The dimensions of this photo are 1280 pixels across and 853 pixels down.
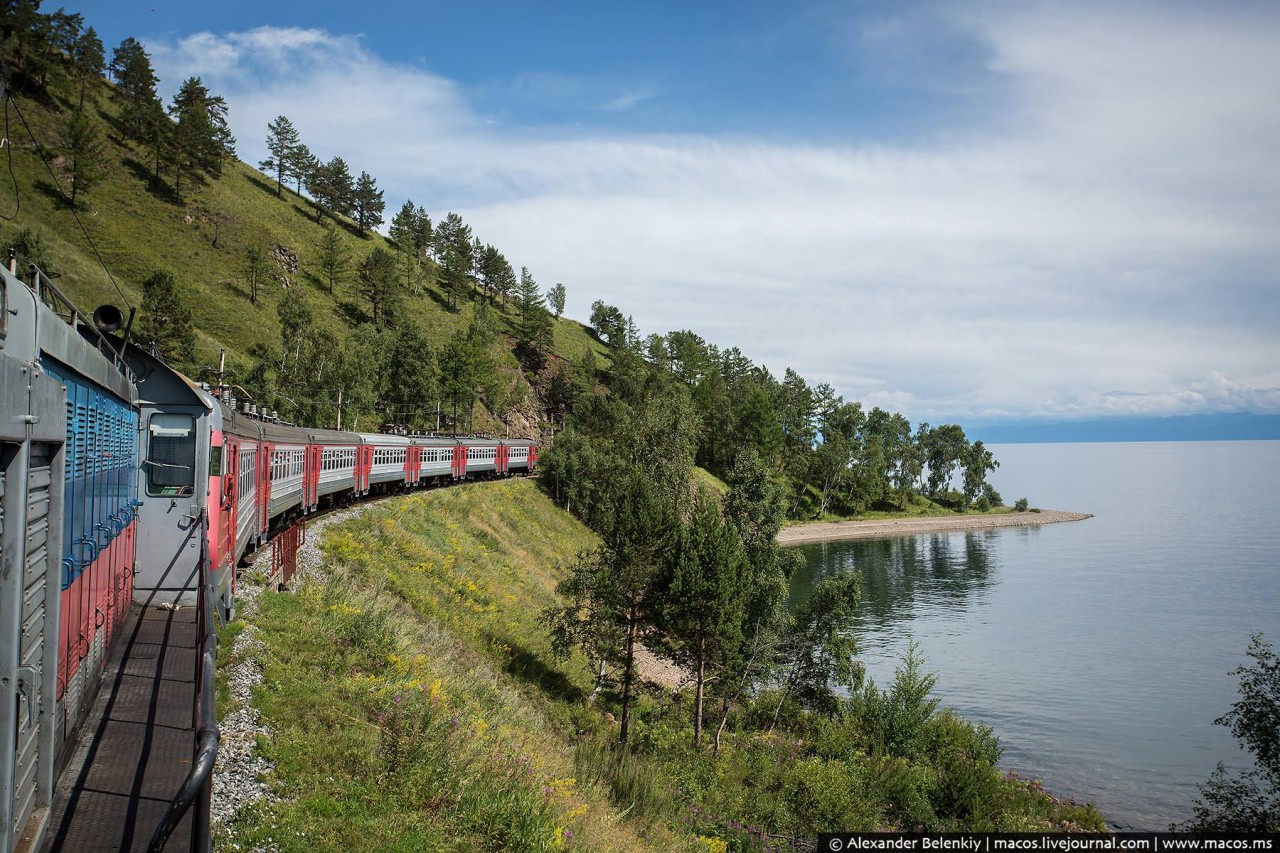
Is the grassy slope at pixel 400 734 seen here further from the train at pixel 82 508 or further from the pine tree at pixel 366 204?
the pine tree at pixel 366 204

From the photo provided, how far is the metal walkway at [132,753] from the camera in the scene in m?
5.36

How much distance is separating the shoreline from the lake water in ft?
20.1

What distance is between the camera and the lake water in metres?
27.4

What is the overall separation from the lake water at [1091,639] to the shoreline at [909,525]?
20.1 ft

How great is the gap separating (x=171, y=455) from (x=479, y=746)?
19.5ft

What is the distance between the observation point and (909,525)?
10100 centimetres

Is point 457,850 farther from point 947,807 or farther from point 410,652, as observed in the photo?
point 947,807

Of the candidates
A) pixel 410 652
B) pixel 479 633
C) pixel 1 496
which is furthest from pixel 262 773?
pixel 479 633

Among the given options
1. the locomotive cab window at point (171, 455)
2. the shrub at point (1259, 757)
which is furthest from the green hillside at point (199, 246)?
the shrub at point (1259, 757)

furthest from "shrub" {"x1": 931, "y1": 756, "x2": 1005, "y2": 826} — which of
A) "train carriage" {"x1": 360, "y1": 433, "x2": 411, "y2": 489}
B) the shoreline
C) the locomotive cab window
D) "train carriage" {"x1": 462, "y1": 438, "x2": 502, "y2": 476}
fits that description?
the shoreline

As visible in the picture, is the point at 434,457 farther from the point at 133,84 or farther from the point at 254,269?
the point at 133,84

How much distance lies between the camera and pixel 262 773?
7316mm

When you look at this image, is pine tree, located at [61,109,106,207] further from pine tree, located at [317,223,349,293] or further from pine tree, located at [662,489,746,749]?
pine tree, located at [662,489,746,749]

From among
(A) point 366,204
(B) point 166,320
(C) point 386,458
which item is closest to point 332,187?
(A) point 366,204
